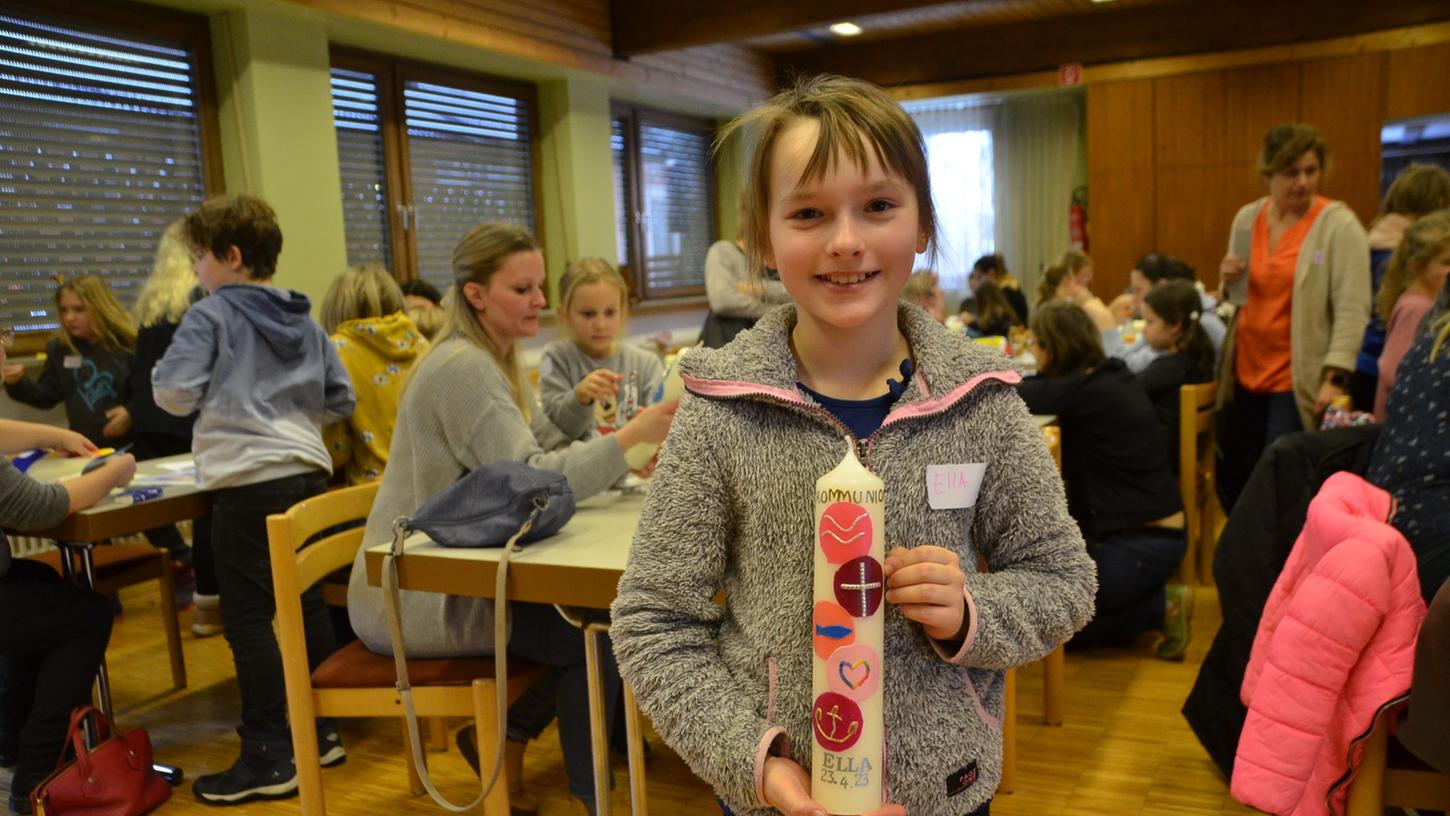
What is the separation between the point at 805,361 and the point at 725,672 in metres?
0.30

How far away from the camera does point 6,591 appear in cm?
238

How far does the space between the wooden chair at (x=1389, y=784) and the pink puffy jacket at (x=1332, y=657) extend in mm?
27

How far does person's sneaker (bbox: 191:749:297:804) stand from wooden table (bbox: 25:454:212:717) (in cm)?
42

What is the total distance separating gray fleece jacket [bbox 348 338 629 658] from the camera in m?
2.00

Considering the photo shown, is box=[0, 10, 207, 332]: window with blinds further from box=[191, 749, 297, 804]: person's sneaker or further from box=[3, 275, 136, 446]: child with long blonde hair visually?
box=[191, 749, 297, 804]: person's sneaker

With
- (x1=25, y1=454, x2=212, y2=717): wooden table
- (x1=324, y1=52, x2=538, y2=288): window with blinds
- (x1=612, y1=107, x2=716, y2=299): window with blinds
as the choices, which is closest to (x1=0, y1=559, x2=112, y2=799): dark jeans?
(x1=25, y1=454, x2=212, y2=717): wooden table

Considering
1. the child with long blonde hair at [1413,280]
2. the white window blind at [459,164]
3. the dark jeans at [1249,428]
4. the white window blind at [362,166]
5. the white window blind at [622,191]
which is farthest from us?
the white window blind at [622,191]

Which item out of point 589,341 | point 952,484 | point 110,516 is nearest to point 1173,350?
point 589,341

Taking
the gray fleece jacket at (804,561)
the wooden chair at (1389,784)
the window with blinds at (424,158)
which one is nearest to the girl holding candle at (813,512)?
the gray fleece jacket at (804,561)

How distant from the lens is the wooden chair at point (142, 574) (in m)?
2.97

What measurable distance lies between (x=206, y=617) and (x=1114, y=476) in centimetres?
311

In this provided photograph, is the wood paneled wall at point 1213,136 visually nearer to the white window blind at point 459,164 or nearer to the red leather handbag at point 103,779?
the white window blind at point 459,164

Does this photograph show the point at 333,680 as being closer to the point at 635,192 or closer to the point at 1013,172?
the point at 635,192

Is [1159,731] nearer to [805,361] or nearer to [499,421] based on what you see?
[499,421]
